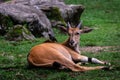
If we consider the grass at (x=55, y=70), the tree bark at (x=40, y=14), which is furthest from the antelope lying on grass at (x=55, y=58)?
the tree bark at (x=40, y=14)

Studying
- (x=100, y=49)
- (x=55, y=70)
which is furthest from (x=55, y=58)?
(x=100, y=49)

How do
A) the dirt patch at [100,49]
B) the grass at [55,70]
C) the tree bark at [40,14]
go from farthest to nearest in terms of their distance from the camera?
the tree bark at [40,14]
the dirt patch at [100,49]
the grass at [55,70]

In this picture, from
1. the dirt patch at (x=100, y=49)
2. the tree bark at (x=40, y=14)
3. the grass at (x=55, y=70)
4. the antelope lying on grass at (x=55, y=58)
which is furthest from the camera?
the tree bark at (x=40, y=14)

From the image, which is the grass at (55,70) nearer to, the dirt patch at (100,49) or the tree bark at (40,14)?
the dirt patch at (100,49)

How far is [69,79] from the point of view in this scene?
8.25m

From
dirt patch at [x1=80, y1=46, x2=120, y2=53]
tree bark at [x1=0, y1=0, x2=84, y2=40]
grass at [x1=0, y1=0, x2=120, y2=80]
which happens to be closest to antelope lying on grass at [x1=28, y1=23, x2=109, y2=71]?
grass at [x1=0, y1=0, x2=120, y2=80]

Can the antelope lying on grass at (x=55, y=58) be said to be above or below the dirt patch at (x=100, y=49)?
above

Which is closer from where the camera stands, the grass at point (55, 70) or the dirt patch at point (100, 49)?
the grass at point (55, 70)

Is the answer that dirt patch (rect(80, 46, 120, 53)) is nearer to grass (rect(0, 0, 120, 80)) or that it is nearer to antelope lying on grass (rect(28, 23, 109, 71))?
grass (rect(0, 0, 120, 80))

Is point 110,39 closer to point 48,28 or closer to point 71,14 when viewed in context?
point 48,28

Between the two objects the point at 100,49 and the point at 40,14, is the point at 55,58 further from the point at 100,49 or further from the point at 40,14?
the point at 40,14

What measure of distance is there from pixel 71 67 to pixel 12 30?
6716mm

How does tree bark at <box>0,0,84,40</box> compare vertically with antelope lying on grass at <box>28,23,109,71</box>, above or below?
below

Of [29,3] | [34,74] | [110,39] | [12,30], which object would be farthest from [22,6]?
[34,74]
